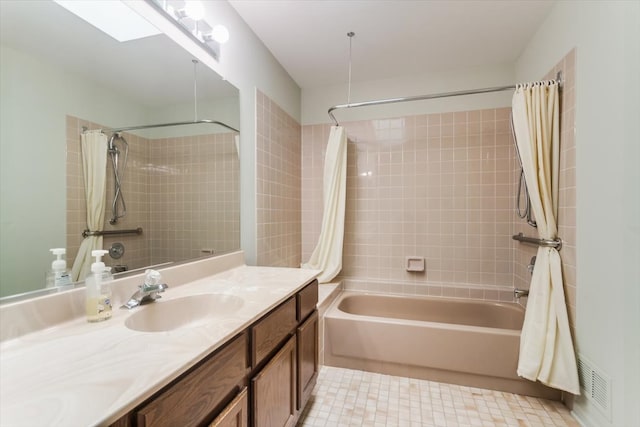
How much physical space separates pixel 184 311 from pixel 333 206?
64.6 inches

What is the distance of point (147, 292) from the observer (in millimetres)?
1029

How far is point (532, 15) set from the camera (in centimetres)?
181

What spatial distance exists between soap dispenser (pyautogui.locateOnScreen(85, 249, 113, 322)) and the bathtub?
1.48m

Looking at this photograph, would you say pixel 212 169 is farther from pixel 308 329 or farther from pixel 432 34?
pixel 432 34

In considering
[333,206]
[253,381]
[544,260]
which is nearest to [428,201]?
[333,206]

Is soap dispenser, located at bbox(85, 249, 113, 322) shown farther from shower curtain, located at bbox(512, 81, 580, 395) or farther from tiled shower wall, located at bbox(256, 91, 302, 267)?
shower curtain, located at bbox(512, 81, 580, 395)

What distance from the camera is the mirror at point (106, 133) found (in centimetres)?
79

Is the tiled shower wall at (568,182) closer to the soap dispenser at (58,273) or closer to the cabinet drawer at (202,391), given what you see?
the cabinet drawer at (202,391)

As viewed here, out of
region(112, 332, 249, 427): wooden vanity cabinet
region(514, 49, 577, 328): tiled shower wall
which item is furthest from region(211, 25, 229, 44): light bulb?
region(514, 49, 577, 328): tiled shower wall

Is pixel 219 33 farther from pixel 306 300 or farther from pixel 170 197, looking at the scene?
pixel 306 300

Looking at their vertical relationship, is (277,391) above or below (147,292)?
below

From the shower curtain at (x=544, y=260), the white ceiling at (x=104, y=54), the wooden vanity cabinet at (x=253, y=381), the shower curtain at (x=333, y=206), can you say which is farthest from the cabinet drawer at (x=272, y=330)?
the shower curtain at (x=544, y=260)

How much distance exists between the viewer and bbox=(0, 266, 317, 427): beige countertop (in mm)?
470

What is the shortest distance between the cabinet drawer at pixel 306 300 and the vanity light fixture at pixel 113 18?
4.52 feet
